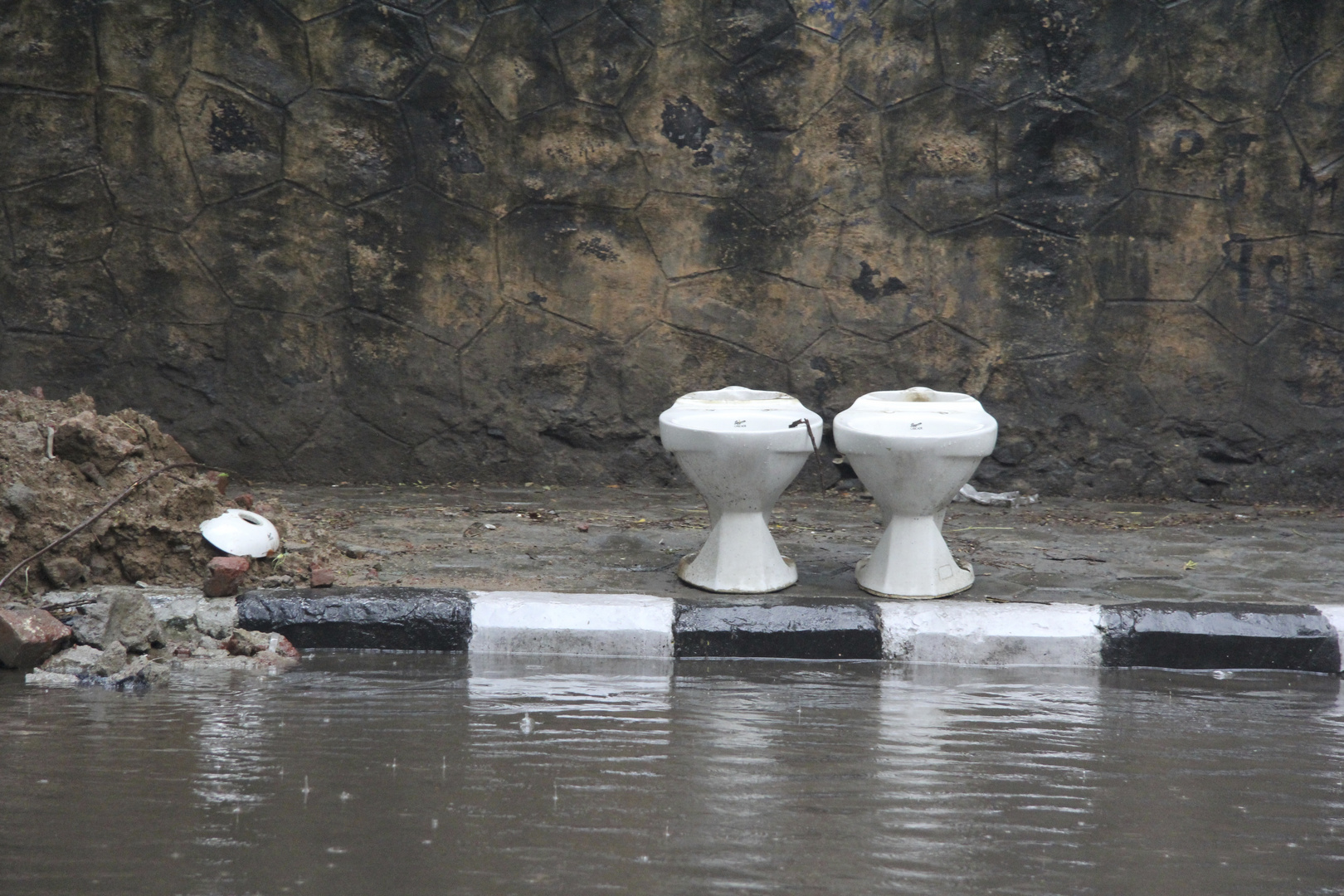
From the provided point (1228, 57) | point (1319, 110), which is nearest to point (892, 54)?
point (1228, 57)

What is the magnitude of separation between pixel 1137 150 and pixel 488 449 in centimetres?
318

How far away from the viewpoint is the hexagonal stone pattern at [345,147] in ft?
18.0

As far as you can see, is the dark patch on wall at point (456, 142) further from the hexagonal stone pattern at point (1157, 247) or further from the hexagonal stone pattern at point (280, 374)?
the hexagonal stone pattern at point (1157, 247)

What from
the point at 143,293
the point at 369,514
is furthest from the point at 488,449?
the point at 143,293

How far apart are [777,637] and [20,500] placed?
2.35 m

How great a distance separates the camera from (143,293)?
5602mm

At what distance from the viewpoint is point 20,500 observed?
12.5ft

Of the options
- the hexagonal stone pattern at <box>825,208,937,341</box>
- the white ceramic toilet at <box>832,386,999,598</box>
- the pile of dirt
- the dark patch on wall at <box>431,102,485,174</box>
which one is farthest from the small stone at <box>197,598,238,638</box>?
the hexagonal stone pattern at <box>825,208,937,341</box>

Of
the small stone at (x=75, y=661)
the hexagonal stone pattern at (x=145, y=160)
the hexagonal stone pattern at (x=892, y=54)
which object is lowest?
the small stone at (x=75, y=661)

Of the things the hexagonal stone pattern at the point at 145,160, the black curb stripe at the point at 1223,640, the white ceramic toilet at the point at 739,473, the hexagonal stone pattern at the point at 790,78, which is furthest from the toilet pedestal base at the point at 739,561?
the hexagonal stone pattern at the point at 145,160

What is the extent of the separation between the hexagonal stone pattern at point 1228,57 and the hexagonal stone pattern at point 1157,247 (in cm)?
43

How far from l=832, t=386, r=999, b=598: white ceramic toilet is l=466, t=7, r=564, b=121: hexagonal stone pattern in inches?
91.0

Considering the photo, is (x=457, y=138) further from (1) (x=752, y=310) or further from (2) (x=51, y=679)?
(2) (x=51, y=679)

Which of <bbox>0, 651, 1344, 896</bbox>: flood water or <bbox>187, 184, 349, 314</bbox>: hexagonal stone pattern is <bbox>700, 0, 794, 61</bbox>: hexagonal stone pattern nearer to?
<bbox>187, 184, 349, 314</bbox>: hexagonal stone pattern
